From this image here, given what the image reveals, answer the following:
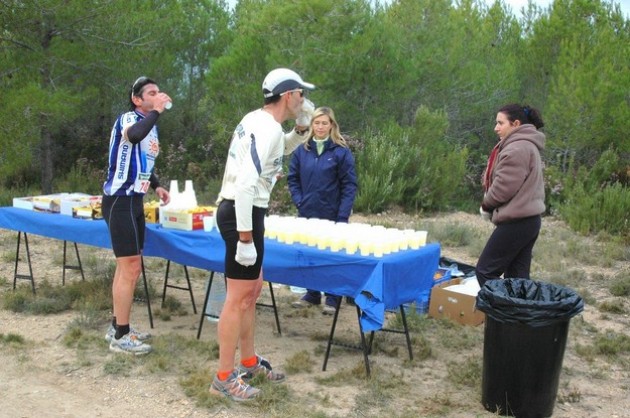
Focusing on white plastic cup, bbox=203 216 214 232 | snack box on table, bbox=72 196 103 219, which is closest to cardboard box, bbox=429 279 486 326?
white plastic cup, bbox=203 216 214 232

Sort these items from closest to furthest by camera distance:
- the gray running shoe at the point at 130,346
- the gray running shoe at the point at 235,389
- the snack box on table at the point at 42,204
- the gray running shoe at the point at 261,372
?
1. the gray running shoe at the point at 235,389
2. the gray running shoe at the point at 261,372
3. the gray running shoe at the point at 130,346
4. the snack box on table at the point at 42,204

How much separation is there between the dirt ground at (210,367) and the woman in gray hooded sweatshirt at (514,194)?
2.80 ft

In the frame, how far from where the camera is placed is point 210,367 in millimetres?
4914

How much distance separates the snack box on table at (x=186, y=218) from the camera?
5.33 meters

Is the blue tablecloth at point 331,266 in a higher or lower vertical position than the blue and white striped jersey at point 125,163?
lower

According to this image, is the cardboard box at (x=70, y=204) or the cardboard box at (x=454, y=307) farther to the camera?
the cardboard box at (x=70, y=204)

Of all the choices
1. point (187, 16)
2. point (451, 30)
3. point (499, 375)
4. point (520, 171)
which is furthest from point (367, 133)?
point (499, 375)

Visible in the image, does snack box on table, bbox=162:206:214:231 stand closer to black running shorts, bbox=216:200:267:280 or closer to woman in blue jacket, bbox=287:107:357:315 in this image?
woman in blue jacket, bbox=287:107:357:315

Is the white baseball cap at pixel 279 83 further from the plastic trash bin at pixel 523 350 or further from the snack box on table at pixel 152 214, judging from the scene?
the snack box on table at pixel 152 214

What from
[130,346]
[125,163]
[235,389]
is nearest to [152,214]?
[125,163]

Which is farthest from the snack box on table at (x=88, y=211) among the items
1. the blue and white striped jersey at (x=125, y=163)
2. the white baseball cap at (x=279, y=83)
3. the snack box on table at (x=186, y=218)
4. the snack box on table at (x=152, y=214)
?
the white baseball cap at (x=279, y=83)

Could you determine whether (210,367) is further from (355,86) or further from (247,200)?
(355,86)

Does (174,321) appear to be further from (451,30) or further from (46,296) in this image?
(451,30)

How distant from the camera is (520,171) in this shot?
4762 mm
